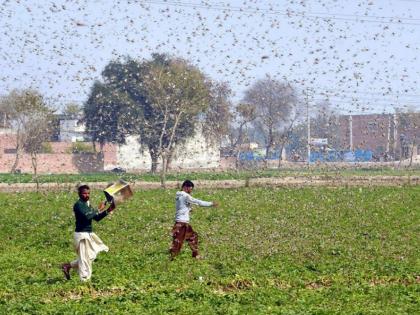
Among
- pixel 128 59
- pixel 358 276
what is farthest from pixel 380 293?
pixel 128 59

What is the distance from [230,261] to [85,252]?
14.8 ft

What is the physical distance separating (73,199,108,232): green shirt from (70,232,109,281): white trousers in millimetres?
135

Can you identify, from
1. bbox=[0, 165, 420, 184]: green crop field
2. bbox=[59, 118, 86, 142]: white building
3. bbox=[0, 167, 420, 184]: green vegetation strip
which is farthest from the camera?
bbox=[59, 118, 86, 142]: white building

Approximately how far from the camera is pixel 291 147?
13938cm

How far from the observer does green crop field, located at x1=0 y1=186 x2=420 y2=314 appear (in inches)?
609

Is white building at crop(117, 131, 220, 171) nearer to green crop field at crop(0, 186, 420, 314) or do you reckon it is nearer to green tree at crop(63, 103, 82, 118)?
green tree at crop(63, 103, 82, 118)

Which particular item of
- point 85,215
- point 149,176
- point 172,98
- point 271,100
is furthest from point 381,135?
point 85,215

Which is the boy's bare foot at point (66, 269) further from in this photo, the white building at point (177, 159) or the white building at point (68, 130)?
the white building at point (68, 130)

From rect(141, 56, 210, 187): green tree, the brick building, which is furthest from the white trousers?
the brick building

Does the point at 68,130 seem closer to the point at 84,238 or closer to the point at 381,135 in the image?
the point at 381,135

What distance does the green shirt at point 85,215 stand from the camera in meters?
18.5

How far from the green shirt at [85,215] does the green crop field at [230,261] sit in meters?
1.15

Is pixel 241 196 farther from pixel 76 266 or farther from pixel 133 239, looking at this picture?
pixel 76 266

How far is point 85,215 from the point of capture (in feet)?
60.7
